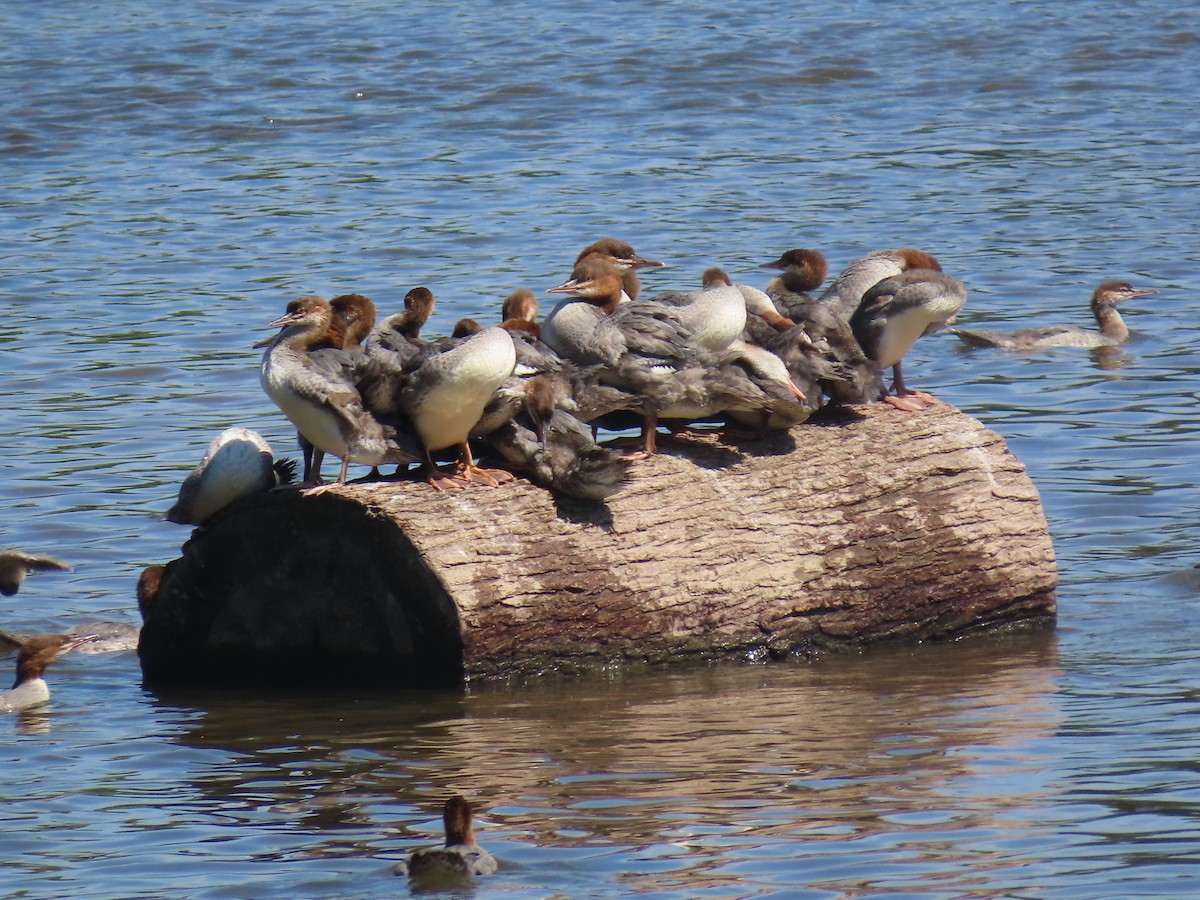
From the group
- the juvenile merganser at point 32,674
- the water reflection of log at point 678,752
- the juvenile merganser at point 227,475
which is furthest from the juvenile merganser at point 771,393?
the juvenile merganser at point 32,674

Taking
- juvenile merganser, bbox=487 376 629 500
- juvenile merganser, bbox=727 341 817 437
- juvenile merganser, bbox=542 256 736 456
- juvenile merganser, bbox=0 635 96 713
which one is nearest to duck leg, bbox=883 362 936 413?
juvenile merganser, bbox=727 341 817 437

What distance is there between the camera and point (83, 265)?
17.3 metres

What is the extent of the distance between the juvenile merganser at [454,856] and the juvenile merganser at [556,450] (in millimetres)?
2137

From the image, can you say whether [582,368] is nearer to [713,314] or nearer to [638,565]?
[713,314]

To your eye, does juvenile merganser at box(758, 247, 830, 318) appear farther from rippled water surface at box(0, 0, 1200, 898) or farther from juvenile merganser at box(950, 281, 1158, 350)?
juvenile merganser at box(950, 281, 1158, 350)

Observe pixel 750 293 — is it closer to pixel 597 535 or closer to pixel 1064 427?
pixel 597 535

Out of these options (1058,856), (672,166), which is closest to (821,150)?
(672,166)

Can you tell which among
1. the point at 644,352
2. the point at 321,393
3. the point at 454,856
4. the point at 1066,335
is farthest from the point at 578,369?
the point at 1066,335

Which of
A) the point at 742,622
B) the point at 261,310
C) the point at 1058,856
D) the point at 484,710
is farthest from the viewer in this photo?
the point at 261,310

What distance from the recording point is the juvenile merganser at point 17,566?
9.64 metres

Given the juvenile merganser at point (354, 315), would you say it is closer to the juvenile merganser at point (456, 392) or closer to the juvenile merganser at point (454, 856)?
the juvenile merganser at point (456, 392)

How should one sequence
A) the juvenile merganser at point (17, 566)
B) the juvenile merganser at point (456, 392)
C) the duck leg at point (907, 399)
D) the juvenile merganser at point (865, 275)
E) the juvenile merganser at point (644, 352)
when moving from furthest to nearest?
the juvenile merganser at point (17, 566) < the juvenile merganser at point (865, 275) < the duck leg at point (907, 399) < the juvenile merganser at point (644, 352) < the juvenile merganser at point (456, 392)

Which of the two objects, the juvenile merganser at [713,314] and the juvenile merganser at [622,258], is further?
the juvenile merganser at [622,258]

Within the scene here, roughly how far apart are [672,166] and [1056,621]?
41.0 ft
